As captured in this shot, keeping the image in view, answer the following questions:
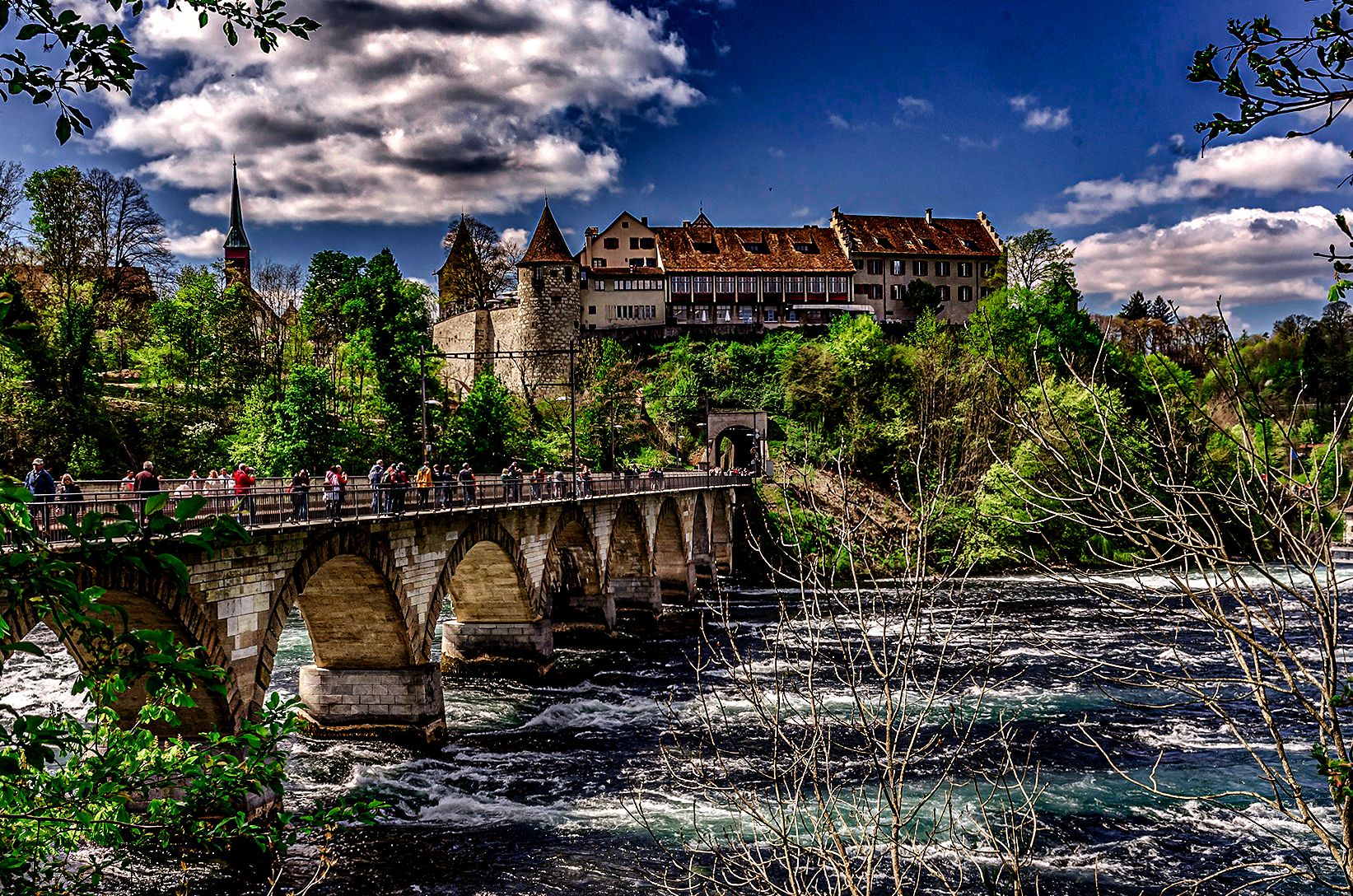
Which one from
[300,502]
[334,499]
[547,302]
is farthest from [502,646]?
[547,302]

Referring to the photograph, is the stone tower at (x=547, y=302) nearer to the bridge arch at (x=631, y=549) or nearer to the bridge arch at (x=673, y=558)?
the bridge arch at (x=673, y=558)

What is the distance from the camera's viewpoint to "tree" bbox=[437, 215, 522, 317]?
329 feet

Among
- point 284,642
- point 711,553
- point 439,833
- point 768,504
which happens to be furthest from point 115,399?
point 439,833

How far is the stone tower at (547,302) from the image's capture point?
3356 inches

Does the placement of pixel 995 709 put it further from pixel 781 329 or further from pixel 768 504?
pixel 781 329

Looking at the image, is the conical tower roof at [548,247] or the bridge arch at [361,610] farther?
the conical tower roof at [548,247]

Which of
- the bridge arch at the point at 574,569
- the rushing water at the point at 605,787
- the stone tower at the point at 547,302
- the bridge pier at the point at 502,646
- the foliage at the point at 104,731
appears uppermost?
the stone tower at the point at 547,302

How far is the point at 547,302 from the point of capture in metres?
85.5

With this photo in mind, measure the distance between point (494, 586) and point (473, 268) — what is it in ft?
235

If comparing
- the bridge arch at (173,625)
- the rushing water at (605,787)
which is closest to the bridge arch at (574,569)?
the rushing water at (605,787)

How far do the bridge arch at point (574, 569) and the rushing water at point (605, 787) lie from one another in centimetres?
734

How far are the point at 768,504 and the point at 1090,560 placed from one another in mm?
19873

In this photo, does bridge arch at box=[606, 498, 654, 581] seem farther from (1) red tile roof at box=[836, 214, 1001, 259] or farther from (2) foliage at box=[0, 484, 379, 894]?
(1) red tile roof at box=[836, 214, 1001, 259]

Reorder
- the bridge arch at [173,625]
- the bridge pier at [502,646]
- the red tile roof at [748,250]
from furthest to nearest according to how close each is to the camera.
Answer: the red tile roof at [748,250] → the bridge pier at [502,646] → the bridge arch at [173,625]
